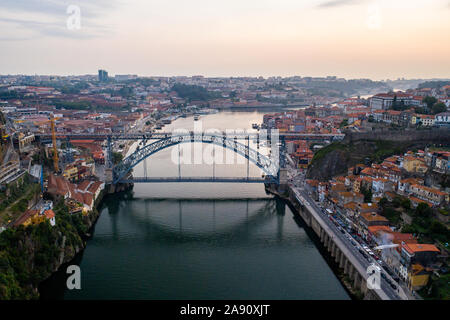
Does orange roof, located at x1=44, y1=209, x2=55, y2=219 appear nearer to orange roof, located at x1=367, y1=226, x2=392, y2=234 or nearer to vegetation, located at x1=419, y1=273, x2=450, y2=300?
orange roof, located at x1=367, y1=226, x2=392, y2=234

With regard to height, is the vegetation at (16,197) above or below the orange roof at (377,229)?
above

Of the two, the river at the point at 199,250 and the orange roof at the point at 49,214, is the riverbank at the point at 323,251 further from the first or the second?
the orange roof at the point at 49,214

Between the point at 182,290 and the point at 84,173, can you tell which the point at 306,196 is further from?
the point at 84,173

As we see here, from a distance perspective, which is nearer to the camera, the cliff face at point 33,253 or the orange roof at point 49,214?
the cliff face at point 33,253

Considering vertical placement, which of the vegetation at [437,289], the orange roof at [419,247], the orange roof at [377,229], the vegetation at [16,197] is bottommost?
the vegetation at [437,289]

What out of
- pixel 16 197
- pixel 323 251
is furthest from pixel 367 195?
pixel 16 197

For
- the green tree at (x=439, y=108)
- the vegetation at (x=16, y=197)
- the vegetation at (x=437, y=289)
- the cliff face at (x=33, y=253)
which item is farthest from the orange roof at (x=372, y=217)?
the green tree at (x=439, y=108)

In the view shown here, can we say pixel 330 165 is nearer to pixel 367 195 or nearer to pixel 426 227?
pixel 367 195
